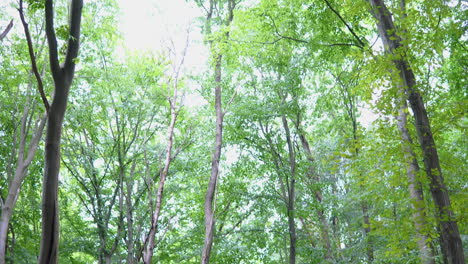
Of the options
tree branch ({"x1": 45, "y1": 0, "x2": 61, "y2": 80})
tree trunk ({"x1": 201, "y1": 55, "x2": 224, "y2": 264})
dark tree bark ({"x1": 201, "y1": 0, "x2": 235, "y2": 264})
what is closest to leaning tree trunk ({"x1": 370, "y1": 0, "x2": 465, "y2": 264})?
tree branch ({"x1": 45, "y1": 0, "x2": 61, "y2": 80})

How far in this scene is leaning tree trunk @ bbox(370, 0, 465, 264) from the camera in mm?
4340

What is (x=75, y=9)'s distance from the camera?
256 centimetres

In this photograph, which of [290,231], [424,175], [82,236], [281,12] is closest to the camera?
[424,175]

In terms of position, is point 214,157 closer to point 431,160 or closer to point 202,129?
point 202,129

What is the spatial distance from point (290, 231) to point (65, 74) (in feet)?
28.8

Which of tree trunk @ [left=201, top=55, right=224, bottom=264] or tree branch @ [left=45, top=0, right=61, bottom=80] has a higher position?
tree trunk @ [left=201, top=55, right=224, bottom=264]

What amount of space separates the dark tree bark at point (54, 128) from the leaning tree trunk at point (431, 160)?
3.51 meters

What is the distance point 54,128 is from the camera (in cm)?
244

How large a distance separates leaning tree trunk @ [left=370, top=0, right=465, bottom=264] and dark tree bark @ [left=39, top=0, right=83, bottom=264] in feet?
11.5

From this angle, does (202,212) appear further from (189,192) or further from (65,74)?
(65,74)

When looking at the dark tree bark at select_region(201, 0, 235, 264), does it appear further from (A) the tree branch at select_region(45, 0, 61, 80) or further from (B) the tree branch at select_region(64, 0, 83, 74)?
(A) the tree branch at select_region(45, 0, 61, 80)

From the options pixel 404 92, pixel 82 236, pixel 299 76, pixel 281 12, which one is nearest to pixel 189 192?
pixel 82 236

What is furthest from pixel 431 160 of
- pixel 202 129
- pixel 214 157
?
pixel 202 129

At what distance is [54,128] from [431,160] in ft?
13.4
